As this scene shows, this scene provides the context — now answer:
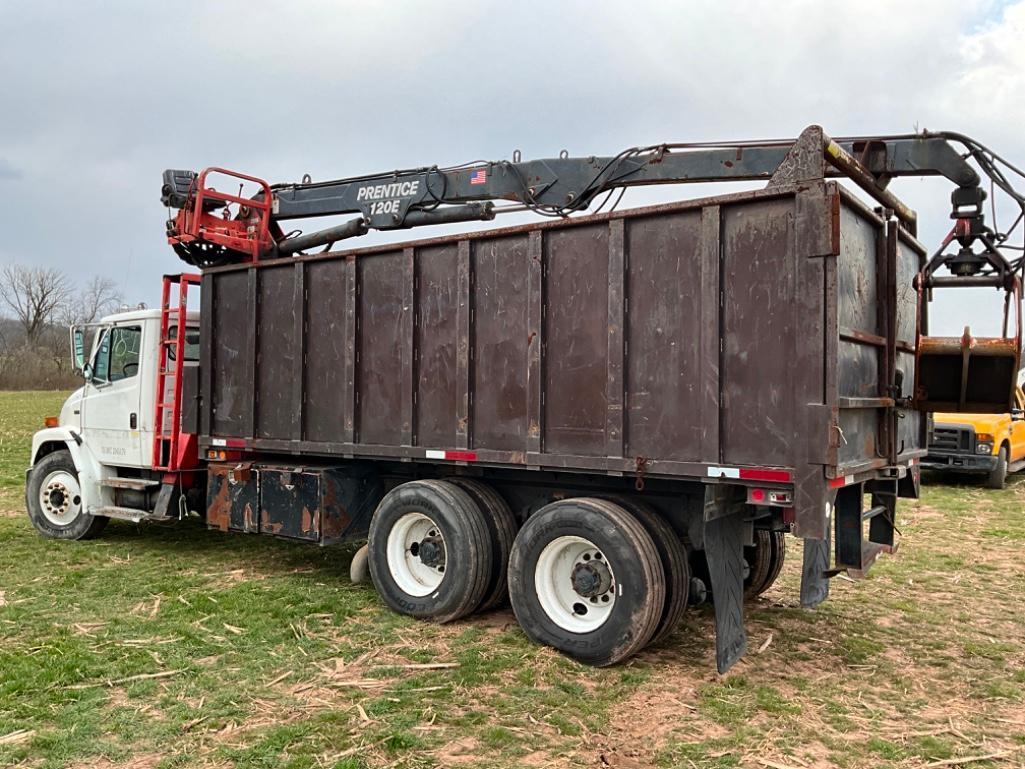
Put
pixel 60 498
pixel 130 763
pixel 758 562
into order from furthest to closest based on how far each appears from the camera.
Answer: pixel 60 498 → pixel 758 562 → pixel 130 763

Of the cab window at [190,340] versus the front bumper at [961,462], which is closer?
the cab window at [190,340]

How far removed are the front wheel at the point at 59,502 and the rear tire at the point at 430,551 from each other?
4541 millimetres

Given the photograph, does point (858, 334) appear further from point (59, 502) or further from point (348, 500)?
point (59, 502)

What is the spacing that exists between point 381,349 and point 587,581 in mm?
2827

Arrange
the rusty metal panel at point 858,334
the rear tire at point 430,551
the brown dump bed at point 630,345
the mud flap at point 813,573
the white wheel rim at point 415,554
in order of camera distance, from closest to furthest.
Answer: the brown dump bed at point 630,345 → the rusty metal panel at point 858,334 → the mud flap at point 813,573 → the rear tire at point 430,551 → the white wheel rim at point 415,554

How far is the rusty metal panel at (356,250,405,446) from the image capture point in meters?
7.13

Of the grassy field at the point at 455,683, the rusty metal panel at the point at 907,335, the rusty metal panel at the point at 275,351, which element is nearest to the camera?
the grassy field at the point at 455,683

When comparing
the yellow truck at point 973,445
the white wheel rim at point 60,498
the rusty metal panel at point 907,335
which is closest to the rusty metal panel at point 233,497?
the white wheel rim at point 60,498

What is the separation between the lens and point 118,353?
30.8ft

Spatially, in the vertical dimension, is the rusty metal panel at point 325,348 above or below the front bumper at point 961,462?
above

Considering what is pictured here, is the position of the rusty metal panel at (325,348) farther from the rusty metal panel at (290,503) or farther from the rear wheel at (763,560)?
the rear wheel at (763,560)

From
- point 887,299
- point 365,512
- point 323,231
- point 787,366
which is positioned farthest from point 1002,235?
point 323,231

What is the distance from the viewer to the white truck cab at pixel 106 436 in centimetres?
914

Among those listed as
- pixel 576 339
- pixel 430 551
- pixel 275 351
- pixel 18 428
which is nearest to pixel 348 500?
pixel 430 551
